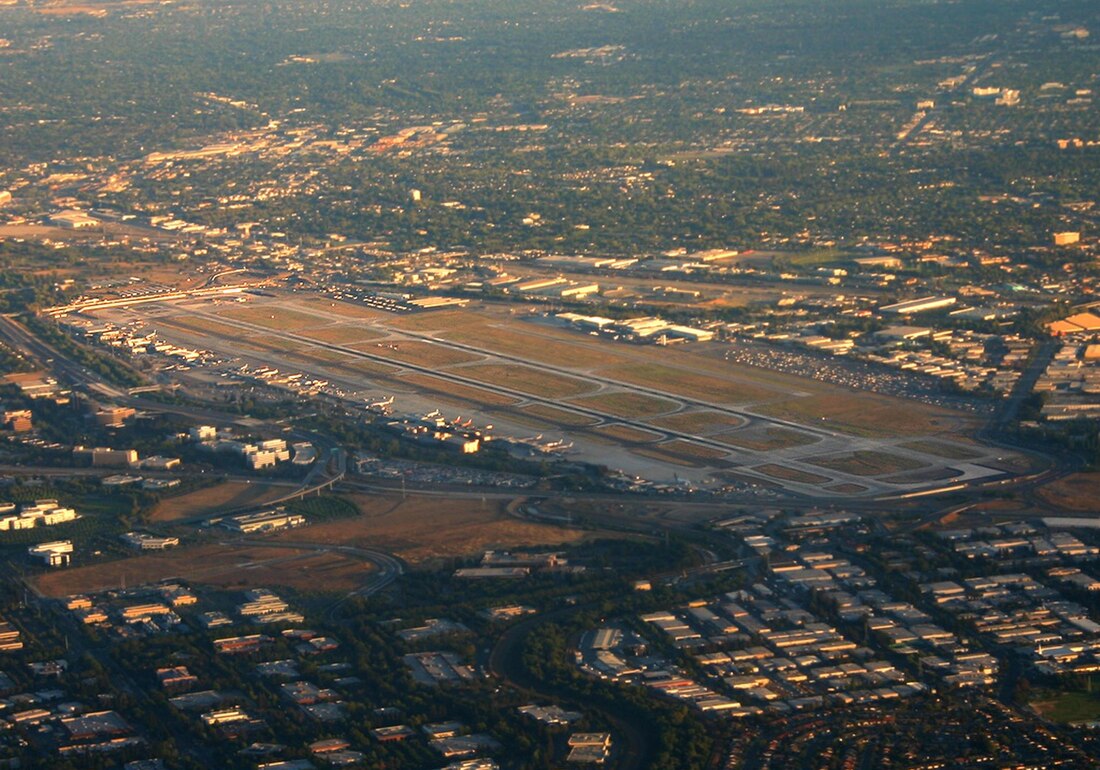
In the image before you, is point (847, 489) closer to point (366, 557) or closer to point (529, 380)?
point (366, 557)

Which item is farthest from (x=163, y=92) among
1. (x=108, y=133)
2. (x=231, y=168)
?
(x=231, y=168)

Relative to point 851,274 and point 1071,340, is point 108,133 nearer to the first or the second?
point 851,274

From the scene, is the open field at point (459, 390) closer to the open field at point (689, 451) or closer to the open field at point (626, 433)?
the open field at point (626, 433)

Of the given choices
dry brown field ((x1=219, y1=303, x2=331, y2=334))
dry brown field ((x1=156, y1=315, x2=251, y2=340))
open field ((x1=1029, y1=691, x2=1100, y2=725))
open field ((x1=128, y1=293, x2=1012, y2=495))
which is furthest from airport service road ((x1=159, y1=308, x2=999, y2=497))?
open field ((x1=1029, y1=691, x2=1100, y2=725))

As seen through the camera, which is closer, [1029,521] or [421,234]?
[1029,521]

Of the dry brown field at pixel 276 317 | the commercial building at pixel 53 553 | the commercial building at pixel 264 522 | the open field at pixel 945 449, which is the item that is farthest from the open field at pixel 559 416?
the dry brown field at pixel 276 317

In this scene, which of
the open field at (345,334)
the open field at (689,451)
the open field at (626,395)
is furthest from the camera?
the open field at (345,334)
